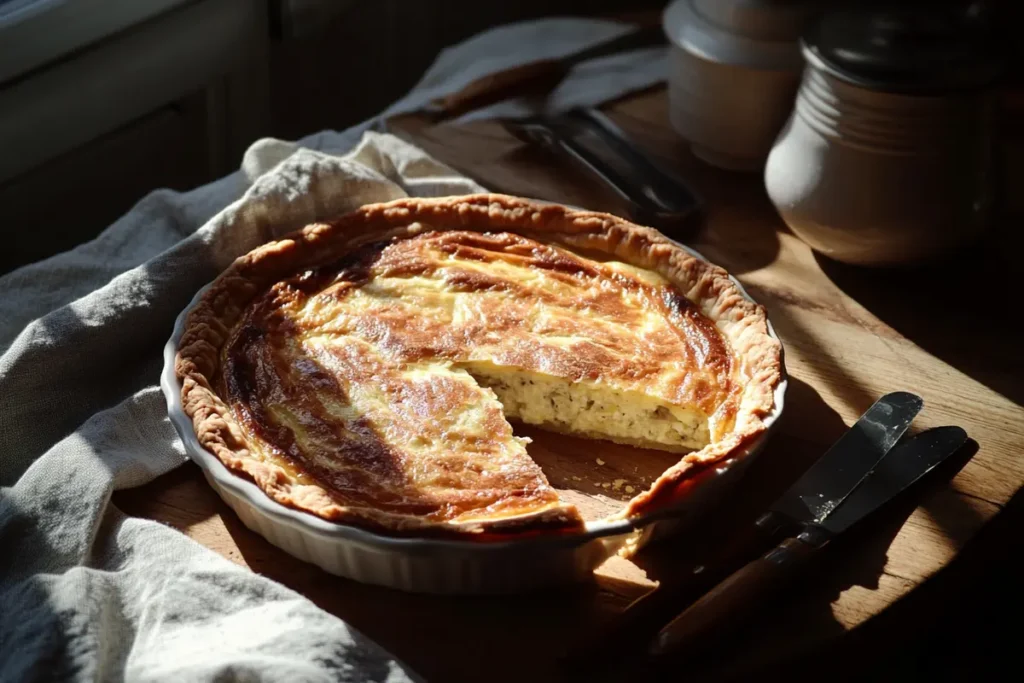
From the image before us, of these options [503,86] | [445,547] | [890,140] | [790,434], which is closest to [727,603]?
[445,547]

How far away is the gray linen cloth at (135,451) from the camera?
1.61m

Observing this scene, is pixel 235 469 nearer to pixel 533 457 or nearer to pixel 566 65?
pixel 533 457

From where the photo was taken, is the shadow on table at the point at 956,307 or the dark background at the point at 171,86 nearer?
the shadow on table at the point at 956,307

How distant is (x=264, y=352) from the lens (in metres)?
2.18

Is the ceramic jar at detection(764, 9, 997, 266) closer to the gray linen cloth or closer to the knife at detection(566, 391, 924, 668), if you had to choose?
the knife at detection(566, 391, 924, 668)

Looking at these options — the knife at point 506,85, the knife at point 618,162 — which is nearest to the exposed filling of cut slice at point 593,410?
the knife at point 618,162

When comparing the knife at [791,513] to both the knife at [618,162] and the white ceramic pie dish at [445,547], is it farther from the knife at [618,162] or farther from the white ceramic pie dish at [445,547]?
the knife at [618,162]

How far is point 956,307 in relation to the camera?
2514mm

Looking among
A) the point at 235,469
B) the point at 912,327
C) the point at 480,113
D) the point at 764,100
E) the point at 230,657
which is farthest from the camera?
the point at 480,113

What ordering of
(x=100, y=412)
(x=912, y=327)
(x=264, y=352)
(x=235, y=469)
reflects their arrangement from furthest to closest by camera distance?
(x=912, y=327) < (x=264, y=352) < (x=100, y=412) < (x=235, y=469)

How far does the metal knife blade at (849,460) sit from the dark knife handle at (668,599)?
0.24 feet

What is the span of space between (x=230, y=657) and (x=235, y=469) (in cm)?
34

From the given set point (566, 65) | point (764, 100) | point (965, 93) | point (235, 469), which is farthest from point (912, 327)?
point (235, 469)

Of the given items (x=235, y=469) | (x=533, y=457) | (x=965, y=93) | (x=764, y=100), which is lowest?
(x=533, y=457)
